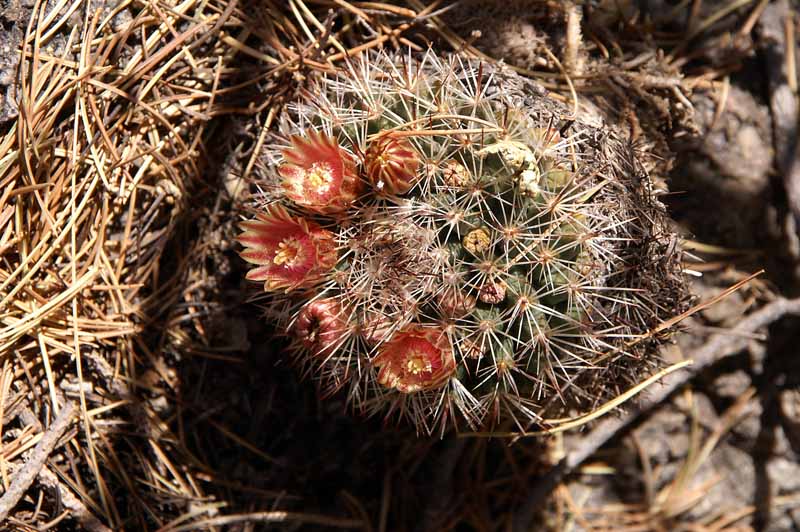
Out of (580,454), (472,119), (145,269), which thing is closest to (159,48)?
(145,269)

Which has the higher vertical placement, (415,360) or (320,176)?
(320,176)

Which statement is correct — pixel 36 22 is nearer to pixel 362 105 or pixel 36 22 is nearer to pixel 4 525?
pixel 362 105

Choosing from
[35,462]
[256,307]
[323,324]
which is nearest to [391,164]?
[323,324]

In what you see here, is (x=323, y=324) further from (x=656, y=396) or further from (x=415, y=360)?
(x=656, y=396)

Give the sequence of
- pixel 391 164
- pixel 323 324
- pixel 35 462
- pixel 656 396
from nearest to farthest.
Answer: pixel 391 164 → pixel 323 324 → pixel 35 462 → pixel 656 396

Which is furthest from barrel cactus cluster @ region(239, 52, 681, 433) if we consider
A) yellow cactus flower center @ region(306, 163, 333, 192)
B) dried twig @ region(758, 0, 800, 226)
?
dried twig @ region(758, 0, 800, 226)

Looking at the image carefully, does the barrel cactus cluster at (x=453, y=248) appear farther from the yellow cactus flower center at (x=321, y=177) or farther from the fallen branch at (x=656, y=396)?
the fallen branch at (x=656, y=396)
